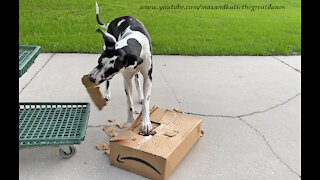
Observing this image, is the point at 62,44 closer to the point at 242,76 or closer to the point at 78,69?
the point at 78,69

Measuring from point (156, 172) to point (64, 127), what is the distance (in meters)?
1.08

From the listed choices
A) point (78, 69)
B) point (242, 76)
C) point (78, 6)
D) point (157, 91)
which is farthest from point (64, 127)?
point (78, 6)

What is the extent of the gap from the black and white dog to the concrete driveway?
599 millimetres

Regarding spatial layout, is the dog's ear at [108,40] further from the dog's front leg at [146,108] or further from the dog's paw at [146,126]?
the dog's paw at [146,126]

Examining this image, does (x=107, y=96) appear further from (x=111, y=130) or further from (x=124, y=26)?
(x=124, y=26)

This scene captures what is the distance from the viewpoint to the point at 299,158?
3.13 m

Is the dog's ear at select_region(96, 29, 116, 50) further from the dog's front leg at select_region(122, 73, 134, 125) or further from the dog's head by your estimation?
the dog's front leg at select_region(122, 73, 134, 125)

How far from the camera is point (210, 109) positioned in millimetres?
4043

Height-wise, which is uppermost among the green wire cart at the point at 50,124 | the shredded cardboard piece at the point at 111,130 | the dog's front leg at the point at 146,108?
the dog's front leg at the point at 146,108

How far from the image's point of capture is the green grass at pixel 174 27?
6.30 metres

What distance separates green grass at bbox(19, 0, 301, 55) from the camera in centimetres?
630

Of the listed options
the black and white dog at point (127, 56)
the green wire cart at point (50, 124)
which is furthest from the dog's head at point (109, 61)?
the green wire cart at point (50, 124)

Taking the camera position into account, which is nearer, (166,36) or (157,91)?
(157,91)

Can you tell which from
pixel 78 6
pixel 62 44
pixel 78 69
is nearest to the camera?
pixel 78 69
